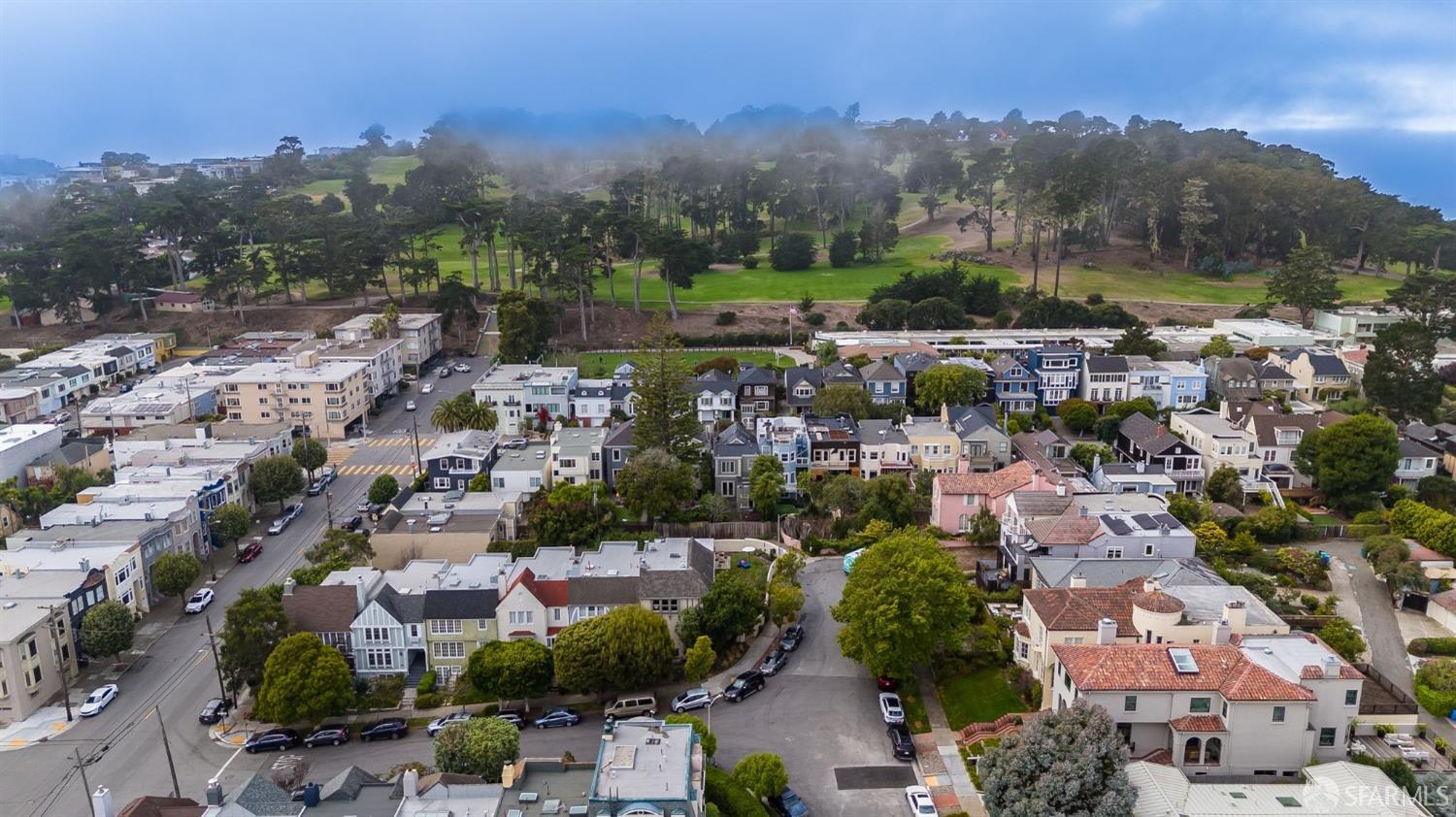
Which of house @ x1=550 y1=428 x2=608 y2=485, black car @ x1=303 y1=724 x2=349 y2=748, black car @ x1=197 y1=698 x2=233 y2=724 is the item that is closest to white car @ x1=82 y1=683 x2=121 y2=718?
black car @ x1=197 y1=698 x2=233 y2=724

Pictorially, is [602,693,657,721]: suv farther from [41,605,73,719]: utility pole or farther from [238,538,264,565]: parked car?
[238,538,264,565]: parked car

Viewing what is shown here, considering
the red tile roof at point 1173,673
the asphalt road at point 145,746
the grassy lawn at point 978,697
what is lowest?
the asphalt road at point 145,746

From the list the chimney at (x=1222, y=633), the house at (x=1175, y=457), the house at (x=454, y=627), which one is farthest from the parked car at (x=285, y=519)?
the house at (x=1175, y=457)

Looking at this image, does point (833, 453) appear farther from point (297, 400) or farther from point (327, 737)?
point (297, 400)

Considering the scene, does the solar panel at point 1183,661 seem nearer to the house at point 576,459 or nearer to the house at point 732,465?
the house at point 732,465

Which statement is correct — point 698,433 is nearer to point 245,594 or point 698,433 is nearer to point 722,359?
→ point 722,359
